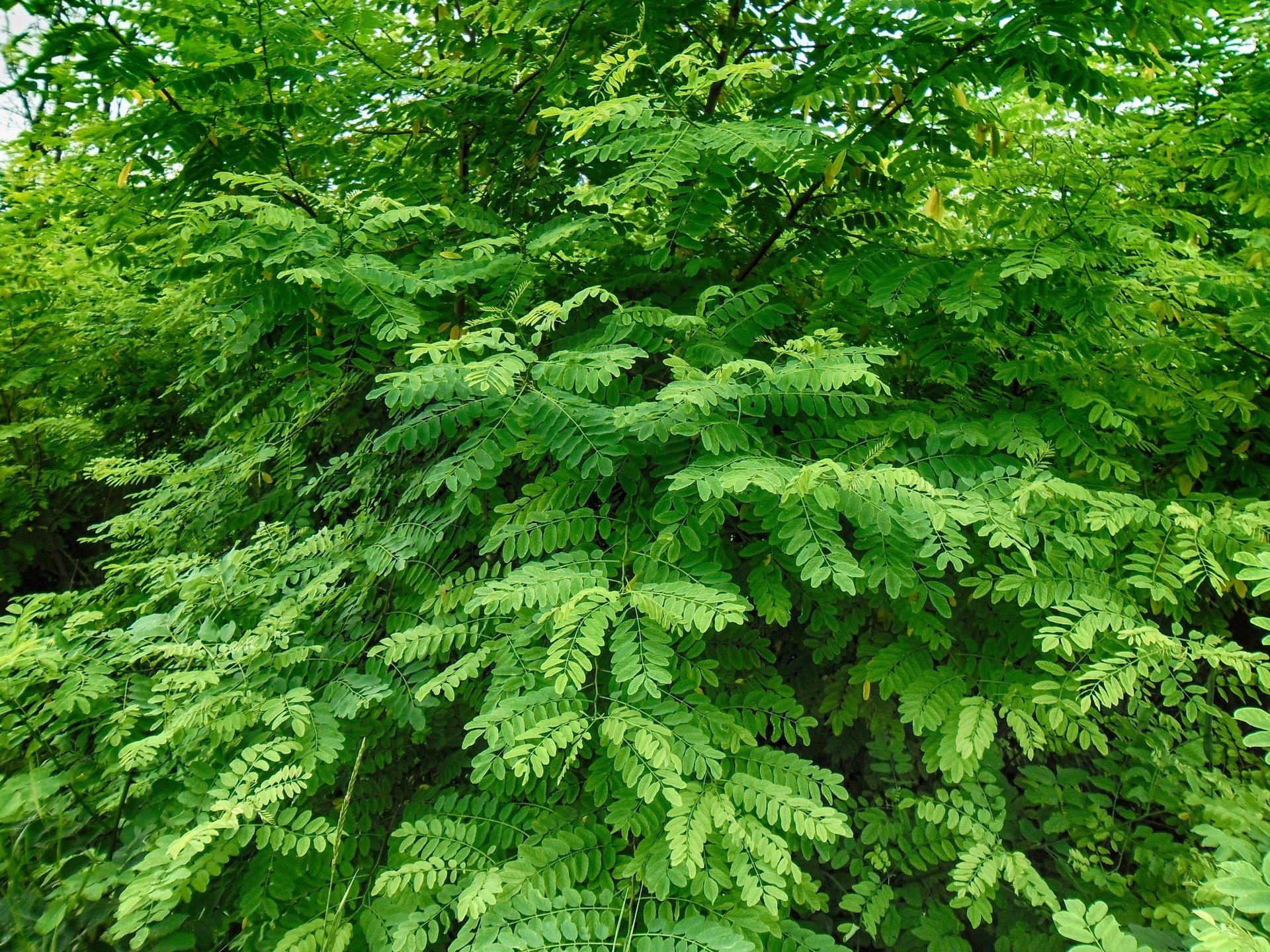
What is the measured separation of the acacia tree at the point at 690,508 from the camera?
1652mm

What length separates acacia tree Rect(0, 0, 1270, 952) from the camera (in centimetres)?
165

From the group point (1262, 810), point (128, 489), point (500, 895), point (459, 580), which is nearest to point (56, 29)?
point (459, 580)

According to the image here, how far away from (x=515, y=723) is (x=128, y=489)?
5317mm

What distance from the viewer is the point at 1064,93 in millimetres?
2000

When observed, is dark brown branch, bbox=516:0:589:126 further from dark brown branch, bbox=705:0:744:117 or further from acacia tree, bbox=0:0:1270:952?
A: dark brown branch, bbox=705:0:744:117

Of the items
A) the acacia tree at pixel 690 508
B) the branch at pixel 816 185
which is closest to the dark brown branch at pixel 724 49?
the acacia tree at pixel 690 508

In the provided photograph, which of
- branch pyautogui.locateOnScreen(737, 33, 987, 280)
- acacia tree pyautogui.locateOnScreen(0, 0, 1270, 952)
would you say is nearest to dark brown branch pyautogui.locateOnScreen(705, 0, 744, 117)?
acacia tree pyautogui.locateOnScreen(0, 0, 1270, 952)

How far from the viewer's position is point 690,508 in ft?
5.93

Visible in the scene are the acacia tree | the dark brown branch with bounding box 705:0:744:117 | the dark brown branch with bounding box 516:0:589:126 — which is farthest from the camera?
the dark brown branch with bounding box 705:0:744:117

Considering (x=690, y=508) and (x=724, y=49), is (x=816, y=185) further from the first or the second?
(x=690, y=508)

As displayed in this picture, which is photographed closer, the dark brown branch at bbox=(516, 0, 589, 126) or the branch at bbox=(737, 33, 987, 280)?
the branch at bbox=(737, 33, 987, 280)

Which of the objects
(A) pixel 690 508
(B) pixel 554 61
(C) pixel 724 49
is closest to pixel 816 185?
(C) pixel 724 49

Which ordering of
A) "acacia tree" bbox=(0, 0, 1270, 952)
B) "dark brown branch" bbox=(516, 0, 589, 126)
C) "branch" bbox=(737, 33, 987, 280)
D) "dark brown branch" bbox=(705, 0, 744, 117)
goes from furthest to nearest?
"dark brown branch" bbox=(705, 0, 744, 117)
"dark brown branch" bbox=(516, 0, 589, 126)
"branch" bbox=(737, 33, 987, 280)
"acacia tree" bbox=(0, 0, 1270, 952)

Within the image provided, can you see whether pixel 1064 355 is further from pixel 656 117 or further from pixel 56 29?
pixel 56 29
